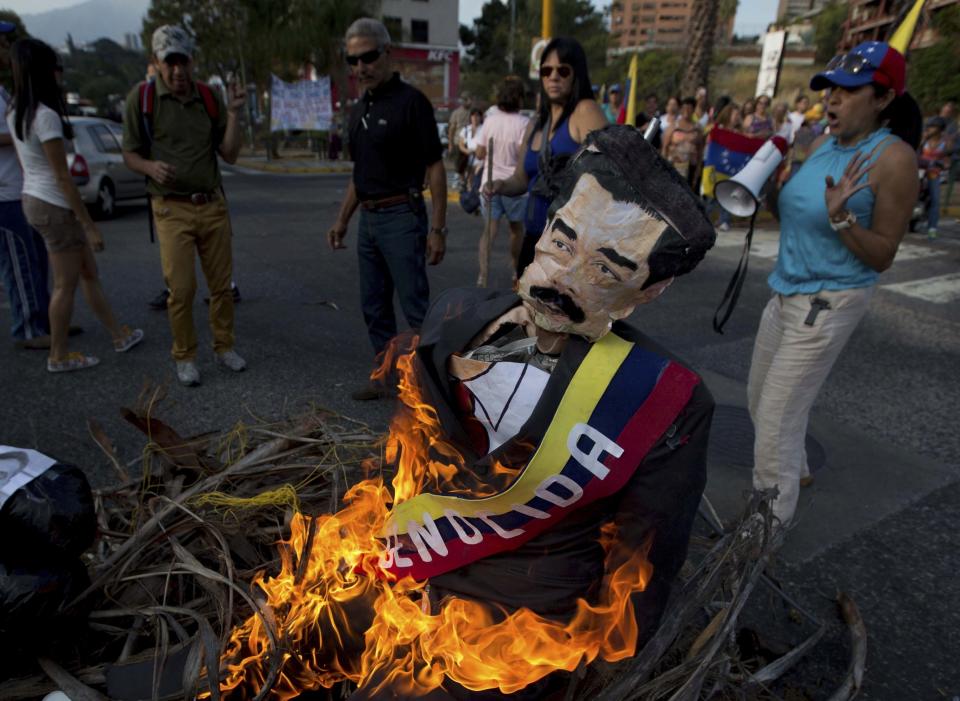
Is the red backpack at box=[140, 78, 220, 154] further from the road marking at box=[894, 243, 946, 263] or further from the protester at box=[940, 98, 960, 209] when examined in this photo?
the protester at box=[940, 98, 960, 209]

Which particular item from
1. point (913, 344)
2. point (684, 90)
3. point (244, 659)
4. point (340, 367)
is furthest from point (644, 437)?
point (684, 90)

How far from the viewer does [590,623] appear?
1583 mm

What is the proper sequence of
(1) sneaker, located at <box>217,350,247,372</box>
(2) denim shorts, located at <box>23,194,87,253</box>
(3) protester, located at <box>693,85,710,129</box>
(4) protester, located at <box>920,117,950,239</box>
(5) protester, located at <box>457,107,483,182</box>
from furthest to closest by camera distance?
(3) protester, located at <box>693,85,710,129</box> → (5) protester, located at <box>457,107,483,182</box> → (4) protester, located at <box>920,117,950,239</box> → (1) sneaker, located at <box>217,350,247,372</box> → (2) denim shorts, located at <box>23,194,87,253</box>

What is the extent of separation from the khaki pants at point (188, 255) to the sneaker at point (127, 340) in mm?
868

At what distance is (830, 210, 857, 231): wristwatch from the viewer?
8.49 ft

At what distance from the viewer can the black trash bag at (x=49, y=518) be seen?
1728 mm

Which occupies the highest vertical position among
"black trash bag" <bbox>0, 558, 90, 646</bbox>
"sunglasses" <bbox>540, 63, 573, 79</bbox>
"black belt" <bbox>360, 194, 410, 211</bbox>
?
"sunglasses" <bbox>540, 63, 573, 79</bbox>

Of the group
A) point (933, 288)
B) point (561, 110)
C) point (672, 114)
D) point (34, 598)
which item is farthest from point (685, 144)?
point (34, 598)

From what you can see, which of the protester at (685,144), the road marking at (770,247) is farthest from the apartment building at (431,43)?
the road marking at (770,247)

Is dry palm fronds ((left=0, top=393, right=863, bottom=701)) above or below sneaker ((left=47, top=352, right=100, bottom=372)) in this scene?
above

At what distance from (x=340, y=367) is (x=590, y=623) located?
371cm

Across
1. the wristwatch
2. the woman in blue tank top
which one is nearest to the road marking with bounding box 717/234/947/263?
the woman in blue tank top

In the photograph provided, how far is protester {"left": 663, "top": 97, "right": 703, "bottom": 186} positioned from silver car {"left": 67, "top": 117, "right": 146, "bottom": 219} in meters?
8.71

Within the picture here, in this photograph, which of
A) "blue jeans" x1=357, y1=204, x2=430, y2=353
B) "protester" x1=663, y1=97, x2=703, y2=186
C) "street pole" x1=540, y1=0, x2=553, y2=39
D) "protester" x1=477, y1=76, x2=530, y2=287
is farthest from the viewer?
"protester" x1=663, y1=97, x2=703, y2=186
